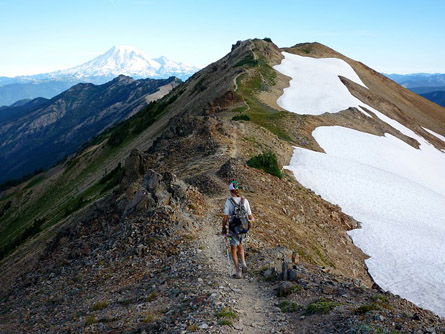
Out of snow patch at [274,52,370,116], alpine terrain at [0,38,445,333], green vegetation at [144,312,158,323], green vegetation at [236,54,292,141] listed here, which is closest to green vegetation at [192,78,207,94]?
green vegetation at [236,54,292,141]

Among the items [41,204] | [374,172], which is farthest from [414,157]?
[41,204]

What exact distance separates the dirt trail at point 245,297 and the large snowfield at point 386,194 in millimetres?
9589

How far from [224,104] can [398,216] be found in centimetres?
2691

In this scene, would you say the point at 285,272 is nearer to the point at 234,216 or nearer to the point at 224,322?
the point at 234,216

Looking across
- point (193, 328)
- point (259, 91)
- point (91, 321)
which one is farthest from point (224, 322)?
point (259, 91)

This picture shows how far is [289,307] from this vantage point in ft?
30.4

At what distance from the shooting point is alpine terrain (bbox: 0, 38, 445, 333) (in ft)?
30.2

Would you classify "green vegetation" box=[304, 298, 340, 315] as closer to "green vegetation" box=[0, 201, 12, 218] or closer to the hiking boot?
the hiking boot

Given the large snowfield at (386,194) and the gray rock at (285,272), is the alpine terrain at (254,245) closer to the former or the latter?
the gray rock at (285,272)

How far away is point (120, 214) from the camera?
17734 mm

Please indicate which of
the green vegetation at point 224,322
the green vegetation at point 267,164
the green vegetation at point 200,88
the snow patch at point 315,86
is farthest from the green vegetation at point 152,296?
the green vegetation at point 200,88

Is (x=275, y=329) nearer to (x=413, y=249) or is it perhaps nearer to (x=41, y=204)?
(x=413, y=249)

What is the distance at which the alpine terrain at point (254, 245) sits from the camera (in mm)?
9211

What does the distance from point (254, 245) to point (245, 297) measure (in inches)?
187
